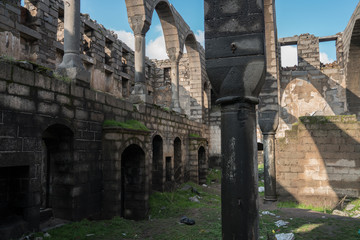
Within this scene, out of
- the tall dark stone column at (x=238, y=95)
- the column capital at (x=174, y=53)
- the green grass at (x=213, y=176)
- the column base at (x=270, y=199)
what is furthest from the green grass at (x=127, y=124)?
the green grass at (x=213, y=176)

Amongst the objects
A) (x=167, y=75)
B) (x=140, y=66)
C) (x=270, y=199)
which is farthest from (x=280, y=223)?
(x=167, y=75)

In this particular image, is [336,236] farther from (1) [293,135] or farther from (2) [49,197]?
(2) [49,197]

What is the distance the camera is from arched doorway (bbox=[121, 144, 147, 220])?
24.0ft

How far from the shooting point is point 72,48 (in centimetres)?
594

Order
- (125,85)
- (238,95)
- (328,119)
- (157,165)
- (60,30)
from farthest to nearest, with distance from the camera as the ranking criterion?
(125,85)
(60,30)
(157,165)
(328,119)
(238,95)

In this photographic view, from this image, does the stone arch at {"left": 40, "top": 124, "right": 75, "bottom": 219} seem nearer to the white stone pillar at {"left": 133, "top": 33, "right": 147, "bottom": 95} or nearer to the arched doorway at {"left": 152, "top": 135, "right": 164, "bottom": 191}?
the white stone pillar at {"left": 133, "top": 33, "right": 147, "bottom": 95}

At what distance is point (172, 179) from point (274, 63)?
209 inches

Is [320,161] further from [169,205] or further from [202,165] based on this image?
[202,165]

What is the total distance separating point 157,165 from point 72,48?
200 inches

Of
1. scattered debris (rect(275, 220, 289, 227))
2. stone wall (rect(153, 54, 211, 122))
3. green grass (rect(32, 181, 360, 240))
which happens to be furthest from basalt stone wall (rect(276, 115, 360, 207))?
stone wall (rect(153, 54, 211, 122))

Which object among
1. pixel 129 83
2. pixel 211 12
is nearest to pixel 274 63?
pixel 211 12

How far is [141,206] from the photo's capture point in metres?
7.30

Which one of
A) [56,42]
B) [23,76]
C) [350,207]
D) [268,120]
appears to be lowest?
[350,207]

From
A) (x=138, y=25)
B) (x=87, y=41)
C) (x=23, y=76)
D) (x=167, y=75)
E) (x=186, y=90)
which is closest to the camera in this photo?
(x=23, y=76)
